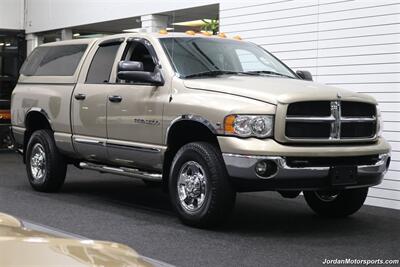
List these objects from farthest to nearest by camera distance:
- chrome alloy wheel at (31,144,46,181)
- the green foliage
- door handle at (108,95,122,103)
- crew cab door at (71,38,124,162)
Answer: the green foliage, chrome alloy wheel at (31,144,46,181), crew cab door at (71,38,124,162), door handle at (108,95,122,103)

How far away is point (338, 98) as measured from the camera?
20.3 ft

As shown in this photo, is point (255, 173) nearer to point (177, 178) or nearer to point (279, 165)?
point (279, 165)

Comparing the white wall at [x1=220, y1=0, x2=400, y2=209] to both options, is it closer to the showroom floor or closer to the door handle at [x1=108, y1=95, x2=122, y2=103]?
the showroom floor

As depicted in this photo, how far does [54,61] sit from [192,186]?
147 inches

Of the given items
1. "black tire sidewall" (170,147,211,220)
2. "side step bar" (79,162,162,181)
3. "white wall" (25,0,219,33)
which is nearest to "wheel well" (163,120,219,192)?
"side step bar" (79,162,162,181)

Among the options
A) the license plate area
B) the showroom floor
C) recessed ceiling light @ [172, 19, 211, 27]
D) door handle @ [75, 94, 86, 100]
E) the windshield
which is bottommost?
the showroom floor

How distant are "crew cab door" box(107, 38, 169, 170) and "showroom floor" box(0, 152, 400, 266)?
2.25ft

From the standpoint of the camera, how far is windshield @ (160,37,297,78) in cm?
694

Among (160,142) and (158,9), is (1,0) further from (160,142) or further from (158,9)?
(160,142)

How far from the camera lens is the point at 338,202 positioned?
23.5 ft

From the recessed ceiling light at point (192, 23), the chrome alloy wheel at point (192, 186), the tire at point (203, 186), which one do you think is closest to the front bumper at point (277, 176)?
the tire at point (203, 186)

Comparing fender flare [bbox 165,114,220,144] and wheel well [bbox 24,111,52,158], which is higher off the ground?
fender flare [bbox 165,114,220,144]

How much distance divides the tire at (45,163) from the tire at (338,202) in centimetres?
339

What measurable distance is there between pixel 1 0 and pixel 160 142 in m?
12.5
